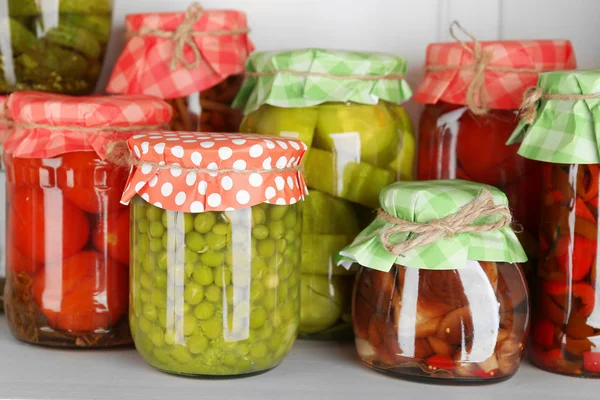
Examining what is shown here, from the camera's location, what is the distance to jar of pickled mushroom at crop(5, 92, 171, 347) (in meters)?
0.81

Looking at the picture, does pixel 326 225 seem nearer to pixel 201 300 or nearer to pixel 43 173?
pixel 201 300

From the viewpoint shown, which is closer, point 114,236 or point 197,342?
point 197,342

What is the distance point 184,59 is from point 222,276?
0.32 metres

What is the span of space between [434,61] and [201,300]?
393 mm

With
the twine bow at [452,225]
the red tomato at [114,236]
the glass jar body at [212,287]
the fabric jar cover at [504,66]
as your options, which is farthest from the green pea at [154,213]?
the fabric jar cover at [504,66]

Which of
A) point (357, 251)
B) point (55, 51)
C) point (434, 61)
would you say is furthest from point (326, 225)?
→ point (55, 51)

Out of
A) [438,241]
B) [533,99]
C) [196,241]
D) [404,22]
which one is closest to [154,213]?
[196,241]

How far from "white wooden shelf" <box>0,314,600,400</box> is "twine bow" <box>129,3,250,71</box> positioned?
343mm

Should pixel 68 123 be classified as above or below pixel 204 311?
above

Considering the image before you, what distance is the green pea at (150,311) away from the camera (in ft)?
2.49

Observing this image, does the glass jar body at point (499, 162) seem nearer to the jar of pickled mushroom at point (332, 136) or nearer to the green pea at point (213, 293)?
the jar of pickled mushroom at point (332, 136)

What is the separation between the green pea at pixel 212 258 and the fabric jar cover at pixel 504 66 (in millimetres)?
320

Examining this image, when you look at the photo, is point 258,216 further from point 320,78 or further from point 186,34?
point 186,34

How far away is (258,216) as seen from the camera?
739 millimetres
